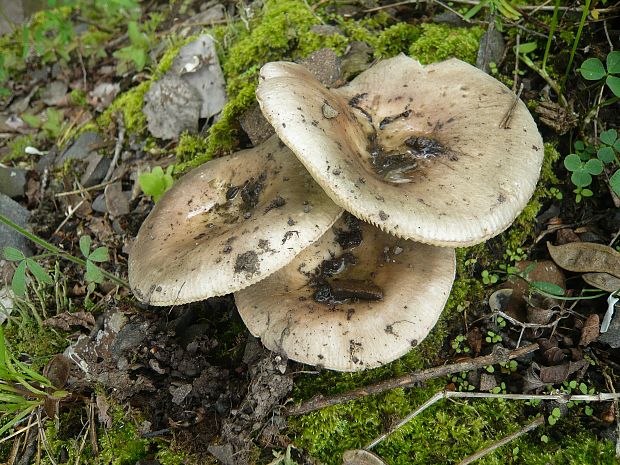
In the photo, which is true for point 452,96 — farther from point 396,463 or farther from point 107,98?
point 107,98

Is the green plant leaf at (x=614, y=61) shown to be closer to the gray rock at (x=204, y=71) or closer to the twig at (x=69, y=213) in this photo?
the gray rock at (x=204, y=71)

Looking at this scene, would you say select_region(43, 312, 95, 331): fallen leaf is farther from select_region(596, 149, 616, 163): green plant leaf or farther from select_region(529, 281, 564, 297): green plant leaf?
select_region(596, 149, 616, 163): green plant leaf

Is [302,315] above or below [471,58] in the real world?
below

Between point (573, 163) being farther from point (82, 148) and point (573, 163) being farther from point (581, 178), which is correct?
point (82, 148)

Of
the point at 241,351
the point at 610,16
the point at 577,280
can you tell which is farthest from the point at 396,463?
the point at 610,16

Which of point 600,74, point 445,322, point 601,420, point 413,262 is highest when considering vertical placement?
point 600,74

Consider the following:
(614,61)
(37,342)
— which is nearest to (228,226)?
(37,342)

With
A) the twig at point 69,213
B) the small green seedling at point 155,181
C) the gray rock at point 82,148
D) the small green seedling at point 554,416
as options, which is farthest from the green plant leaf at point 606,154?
the gray rock at point 82,148
